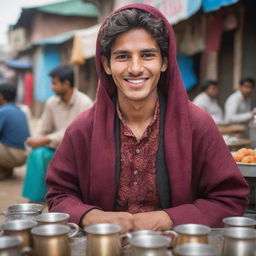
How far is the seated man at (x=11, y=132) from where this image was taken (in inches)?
294

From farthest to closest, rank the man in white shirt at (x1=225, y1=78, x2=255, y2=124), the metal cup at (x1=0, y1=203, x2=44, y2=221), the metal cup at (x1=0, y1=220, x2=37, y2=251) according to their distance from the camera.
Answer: the man in white shirt at (x1=225, y1=78, x2=255, y2=124) < the metal cup at (x1=0, y1=203, x2=44, y2=221) < the metal cup at (x1=0, y1=220, x2=37, y2=251)

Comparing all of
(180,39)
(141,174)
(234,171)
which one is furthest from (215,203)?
→ (180,39)

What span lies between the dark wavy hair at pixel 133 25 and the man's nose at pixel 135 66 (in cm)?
14

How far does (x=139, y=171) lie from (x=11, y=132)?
5.58m

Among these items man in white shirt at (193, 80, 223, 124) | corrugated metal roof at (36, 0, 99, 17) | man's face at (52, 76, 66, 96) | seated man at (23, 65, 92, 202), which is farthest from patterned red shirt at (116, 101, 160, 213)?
corrugated metal roof at (36, 0, 99, 17)

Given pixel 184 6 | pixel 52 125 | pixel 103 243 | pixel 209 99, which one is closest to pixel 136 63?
pixel 103 243

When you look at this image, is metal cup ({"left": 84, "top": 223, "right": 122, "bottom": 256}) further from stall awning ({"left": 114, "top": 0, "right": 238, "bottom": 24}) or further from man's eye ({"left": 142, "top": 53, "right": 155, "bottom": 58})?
stall awning ({"left": 114, "top": 0, "right": 238, "bottom": 24})

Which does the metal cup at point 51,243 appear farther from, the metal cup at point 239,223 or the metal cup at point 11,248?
the metal cup at point 239,223

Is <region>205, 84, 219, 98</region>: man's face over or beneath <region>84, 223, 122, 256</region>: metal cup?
over

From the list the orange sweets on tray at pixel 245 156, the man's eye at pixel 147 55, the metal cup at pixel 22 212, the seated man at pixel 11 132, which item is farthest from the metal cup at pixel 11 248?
the seated man at pixel 11 132

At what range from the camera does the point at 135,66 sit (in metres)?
2.19

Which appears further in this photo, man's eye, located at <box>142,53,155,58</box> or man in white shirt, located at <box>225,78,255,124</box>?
man in white shirt, located at <box>225,78,255,124</box>

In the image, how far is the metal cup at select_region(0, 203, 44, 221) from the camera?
199 centimetres

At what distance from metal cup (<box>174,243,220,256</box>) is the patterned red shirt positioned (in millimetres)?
865
